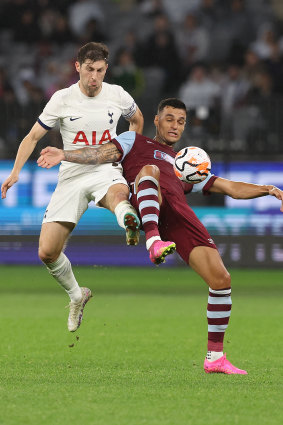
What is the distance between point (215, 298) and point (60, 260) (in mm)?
1773

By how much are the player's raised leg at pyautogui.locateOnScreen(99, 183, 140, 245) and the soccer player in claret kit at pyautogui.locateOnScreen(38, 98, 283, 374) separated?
0.27 ft

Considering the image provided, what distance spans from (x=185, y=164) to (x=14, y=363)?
2.18 m

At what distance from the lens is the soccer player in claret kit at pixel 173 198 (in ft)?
23.7

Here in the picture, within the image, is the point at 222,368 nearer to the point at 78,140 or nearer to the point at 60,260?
the point at 60,260

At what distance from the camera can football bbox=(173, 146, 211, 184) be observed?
7395 millimetres

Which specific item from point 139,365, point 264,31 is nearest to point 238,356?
point 139,365

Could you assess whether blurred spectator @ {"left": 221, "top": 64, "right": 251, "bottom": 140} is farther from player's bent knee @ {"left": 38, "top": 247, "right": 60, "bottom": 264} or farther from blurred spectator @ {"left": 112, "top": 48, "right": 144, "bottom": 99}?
player's bent knee @ {"left": 38, "top": 247, "right": 60, "bottom": 264}

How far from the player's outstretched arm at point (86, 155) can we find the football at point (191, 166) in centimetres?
68

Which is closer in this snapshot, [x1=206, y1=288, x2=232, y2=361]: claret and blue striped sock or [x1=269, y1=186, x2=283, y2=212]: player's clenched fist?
[x1=269, y1=186, x2=283, y2=212]: player's clenched fist

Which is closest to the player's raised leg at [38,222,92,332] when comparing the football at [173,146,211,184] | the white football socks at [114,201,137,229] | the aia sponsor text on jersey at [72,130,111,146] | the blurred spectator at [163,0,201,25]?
the aia sponsor text on jersey at [72,130,111,146]

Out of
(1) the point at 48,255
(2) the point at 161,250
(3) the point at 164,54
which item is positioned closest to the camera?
(2) the point at 161,250

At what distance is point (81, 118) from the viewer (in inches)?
327

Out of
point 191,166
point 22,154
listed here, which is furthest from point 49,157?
point 191,166

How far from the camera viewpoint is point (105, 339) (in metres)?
9.65
